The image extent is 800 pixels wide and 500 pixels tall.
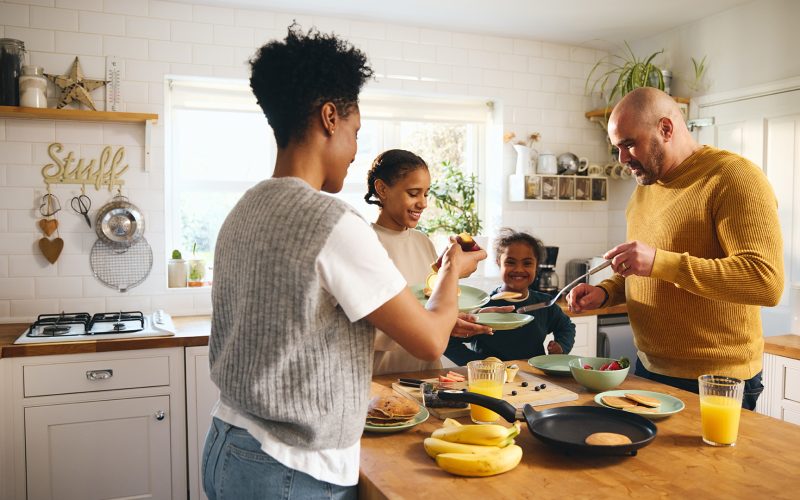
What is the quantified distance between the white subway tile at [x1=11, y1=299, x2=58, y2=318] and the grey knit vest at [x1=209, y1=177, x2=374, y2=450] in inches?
105

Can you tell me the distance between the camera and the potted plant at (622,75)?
13.3 ft

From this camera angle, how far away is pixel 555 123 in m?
4.48

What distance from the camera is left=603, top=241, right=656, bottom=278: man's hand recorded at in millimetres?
1883

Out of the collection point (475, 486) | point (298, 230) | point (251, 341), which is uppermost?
point (298, 230)

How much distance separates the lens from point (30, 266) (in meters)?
3.34

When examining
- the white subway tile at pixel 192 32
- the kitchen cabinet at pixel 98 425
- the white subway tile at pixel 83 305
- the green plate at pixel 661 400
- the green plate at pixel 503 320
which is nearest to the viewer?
the green plate at pixel 661 400

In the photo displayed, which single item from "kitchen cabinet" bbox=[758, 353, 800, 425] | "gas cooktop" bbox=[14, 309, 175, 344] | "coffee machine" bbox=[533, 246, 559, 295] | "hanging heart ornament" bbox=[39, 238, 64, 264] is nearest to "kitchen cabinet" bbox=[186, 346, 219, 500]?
"gas cooktop" bbox=[14, 309, 175, 344]

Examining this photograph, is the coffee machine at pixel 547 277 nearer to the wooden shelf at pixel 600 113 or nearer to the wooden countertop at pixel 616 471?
the wooden shelf at pixel 600 113

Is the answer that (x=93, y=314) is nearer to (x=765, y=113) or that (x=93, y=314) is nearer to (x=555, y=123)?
(x=555, y=123)

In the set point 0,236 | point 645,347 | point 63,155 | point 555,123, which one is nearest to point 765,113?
point 555,123

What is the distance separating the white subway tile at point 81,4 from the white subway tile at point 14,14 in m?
0.15

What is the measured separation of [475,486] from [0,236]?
2998 mm

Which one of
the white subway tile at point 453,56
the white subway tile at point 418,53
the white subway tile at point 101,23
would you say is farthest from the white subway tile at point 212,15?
the white subway tile at point 453,56

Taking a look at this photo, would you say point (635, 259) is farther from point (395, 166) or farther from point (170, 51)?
point (170, 51)
